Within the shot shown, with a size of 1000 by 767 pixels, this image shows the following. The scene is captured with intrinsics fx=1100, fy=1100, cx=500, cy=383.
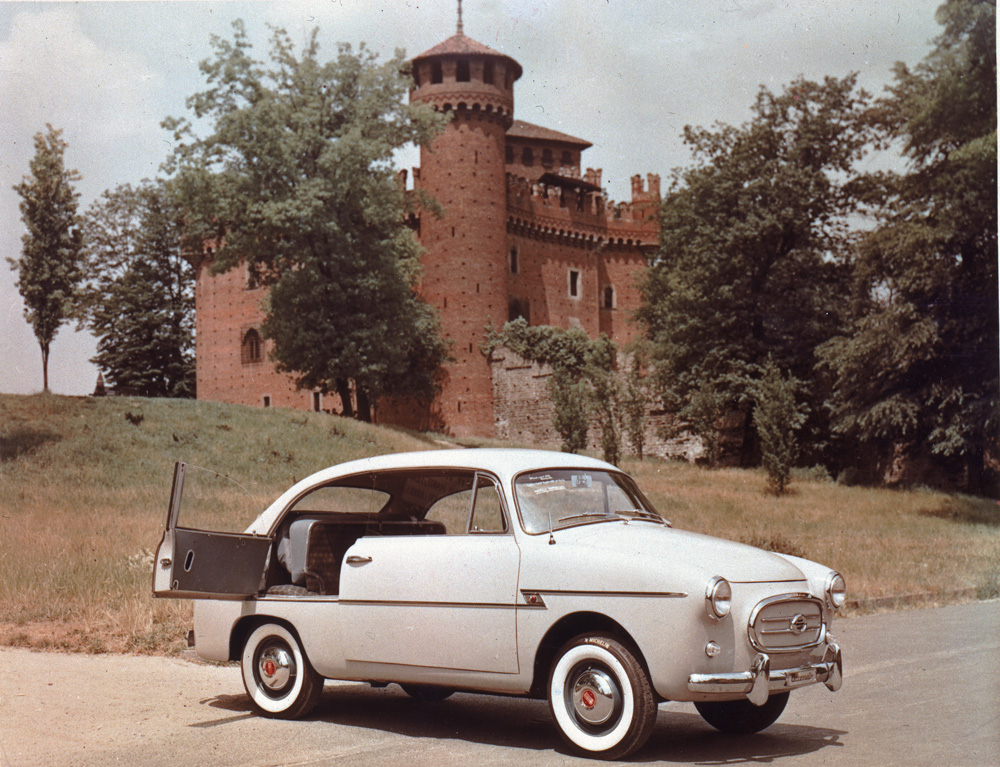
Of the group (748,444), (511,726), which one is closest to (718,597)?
(511,726)

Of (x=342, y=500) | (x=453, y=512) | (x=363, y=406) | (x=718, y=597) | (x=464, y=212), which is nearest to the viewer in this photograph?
(x=718, y=597)

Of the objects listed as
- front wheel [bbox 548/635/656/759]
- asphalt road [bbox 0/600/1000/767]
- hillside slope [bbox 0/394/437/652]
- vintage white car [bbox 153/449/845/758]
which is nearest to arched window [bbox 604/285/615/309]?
hillside slope [bbox 0/394/437/652]

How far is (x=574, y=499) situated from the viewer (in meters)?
6.80

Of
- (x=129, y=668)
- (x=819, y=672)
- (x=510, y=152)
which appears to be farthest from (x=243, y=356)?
(x=819, y=672)

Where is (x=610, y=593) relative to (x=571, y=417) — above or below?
below

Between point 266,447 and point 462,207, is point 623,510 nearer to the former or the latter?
point 266,447

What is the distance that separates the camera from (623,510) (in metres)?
6.99

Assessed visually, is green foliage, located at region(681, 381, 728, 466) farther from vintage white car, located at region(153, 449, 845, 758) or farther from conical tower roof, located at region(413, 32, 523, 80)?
vintage white car, located at region(153, 449, 845, 758)

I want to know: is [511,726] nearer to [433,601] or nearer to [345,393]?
[433,601]

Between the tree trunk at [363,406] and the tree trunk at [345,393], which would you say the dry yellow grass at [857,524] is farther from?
the tree trunk at [345,393]

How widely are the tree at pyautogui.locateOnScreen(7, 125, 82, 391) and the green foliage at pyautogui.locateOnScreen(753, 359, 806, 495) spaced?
21264 millimetres

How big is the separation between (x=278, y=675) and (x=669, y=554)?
285 centimetres

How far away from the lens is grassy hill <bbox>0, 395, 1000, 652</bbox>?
1198cm

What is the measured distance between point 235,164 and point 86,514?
23038 millimetres
